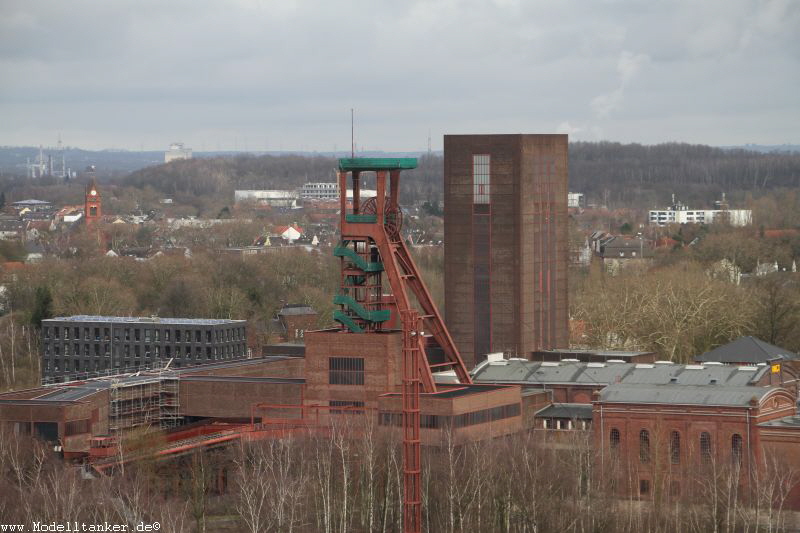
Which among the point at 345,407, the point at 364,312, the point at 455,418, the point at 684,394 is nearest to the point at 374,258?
the point at 364,312

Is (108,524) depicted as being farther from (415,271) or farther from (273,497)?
(415,271)

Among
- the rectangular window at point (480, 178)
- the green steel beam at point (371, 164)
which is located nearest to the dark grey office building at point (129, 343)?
the rectangular window at point (480, 178)

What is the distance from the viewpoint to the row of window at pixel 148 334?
128125mm

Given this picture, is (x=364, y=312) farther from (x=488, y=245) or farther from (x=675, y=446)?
(x=488, y=245)

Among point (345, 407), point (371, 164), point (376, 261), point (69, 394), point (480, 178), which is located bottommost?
point (345, 407)

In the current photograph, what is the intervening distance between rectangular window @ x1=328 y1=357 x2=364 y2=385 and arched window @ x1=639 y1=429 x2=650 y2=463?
13971 millimetres

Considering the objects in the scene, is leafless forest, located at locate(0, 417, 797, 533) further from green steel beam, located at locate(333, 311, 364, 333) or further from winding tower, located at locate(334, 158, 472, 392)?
winding tower, located at locate(334, 158, 472, 392)

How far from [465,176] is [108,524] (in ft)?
175

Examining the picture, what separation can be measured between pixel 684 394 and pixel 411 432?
1777 cm

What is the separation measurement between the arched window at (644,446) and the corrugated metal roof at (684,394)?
5.29 feet

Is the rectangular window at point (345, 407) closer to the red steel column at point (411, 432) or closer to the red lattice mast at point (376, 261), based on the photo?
the red lattice mast at point (376, 261)

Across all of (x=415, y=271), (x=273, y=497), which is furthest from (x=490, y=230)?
(x=273, y=497)

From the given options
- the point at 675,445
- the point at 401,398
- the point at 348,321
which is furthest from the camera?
the point at 348,321

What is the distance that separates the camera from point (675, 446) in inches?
3669
